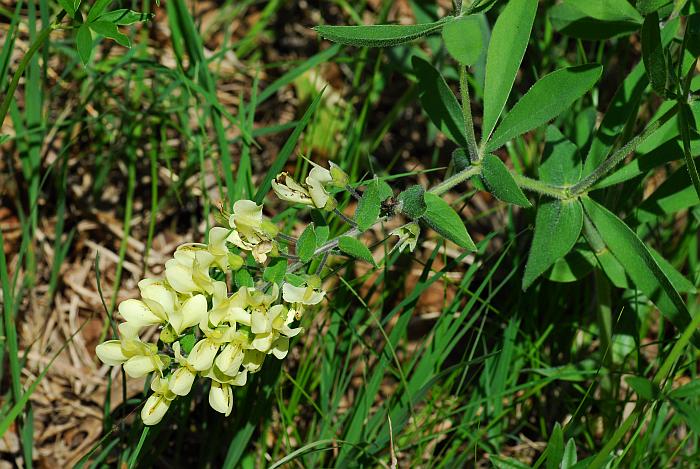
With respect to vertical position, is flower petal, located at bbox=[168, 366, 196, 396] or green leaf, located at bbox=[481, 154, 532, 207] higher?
green leaf, located at bbox=[481, 154, 532, 207]

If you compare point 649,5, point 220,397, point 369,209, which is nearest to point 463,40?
point 369,209

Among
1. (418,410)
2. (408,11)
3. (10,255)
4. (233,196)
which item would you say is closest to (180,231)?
(10,255)

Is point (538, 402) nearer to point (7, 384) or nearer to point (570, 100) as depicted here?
point (570, 100)

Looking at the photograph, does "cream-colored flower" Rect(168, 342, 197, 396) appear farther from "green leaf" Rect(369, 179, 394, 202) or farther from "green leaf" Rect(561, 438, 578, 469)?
"green leaf" Rect(561, 438, 578, 469)

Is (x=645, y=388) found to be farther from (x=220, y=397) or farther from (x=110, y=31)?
(x=110, y=31)

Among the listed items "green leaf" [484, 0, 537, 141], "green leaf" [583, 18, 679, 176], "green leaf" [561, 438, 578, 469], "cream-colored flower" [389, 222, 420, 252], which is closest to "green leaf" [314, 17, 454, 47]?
"green leaf" [484, 0, 537, 141]

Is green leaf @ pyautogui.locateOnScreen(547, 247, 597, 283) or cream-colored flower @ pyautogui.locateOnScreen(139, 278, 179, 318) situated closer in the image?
cream-colored flower @ pyautogui.locateOnScreen(139, 278, 179, 318)

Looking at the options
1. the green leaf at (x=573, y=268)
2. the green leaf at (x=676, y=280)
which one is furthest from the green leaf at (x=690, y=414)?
the green leaf at (x=573, y=268)

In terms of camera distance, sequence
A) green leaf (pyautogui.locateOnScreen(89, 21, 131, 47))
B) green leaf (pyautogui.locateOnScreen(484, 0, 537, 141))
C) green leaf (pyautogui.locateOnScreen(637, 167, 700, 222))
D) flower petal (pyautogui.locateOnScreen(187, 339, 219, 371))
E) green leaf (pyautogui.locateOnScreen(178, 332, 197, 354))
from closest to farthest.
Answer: flower petal (pyautogui.locateOnScreen(187, 339, 219, 371))
green leaf (pyautogui.locateOnScreen(178, 332, 197, 354))
green leaf (pyautogui.locateOnScreen(89, 21, 131, 47))
green leaf (pyautogui.locateOnScreen(484, 0, 537, 141))
green leaf (pyautogui.locateOnScreen(637, 167, 700, 222))

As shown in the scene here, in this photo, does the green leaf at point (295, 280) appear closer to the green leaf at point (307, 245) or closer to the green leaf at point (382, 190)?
the green leaf at point (307, 245)
